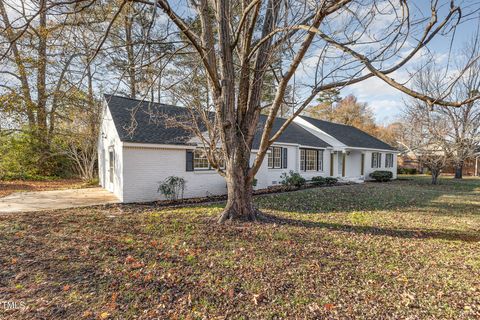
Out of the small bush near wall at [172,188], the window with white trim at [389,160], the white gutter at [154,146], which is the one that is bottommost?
the small bush near wall at [172,188]

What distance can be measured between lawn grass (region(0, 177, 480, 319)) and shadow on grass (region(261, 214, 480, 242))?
30mm

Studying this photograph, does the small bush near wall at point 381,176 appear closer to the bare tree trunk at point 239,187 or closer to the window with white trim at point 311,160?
the window with white trim at point 311,160

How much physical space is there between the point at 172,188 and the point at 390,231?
26.1 feet

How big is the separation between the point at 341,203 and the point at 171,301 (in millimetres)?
9104

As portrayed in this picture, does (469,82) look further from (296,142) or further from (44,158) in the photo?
(44,158)

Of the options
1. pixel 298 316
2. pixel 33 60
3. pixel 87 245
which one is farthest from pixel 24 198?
pixel 298 316

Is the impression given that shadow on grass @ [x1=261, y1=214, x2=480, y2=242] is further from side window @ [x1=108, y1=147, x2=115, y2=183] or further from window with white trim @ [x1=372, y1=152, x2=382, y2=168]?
window with white trim @ [x1=372, y1=152, x2=382, y2=168]

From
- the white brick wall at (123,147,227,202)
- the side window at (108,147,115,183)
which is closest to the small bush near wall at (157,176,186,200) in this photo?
the white brick wall at (123,147,227,202)

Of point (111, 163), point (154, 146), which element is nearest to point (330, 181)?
point (154, 146)

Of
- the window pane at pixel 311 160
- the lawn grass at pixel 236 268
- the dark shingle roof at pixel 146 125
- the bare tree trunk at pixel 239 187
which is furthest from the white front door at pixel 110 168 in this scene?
the window pane at pixel 311 160

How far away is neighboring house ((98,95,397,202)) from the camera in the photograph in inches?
398

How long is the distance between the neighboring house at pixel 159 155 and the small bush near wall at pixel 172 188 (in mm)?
336

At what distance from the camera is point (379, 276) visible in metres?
3.97

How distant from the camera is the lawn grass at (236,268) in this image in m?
3.07
